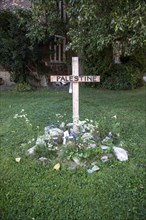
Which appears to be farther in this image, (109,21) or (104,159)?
(109,21)

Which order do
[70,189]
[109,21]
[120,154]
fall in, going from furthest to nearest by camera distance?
1. [109,21]
2. [120,154]
3. [70,189]

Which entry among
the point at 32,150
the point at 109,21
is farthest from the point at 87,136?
the point at 109,21

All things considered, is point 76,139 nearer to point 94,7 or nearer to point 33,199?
point 33,199

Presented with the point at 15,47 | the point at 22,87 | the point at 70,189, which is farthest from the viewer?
the point at 22,87

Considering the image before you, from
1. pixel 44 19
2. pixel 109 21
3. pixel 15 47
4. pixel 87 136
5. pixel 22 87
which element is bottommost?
pixel 87 136

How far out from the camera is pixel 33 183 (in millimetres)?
3543

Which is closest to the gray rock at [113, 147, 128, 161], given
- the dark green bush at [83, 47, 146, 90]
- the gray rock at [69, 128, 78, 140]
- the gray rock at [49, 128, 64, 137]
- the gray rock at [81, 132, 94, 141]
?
the gray rock at [81, 132, 94, 141]

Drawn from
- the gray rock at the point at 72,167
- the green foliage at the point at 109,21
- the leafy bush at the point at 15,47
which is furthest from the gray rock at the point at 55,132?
the leafy bush at the point at 15,47

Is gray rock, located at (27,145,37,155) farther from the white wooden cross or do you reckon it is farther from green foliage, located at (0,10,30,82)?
green foliage, located at (0,10,30,82)

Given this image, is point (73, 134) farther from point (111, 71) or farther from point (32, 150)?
point (111, 71)

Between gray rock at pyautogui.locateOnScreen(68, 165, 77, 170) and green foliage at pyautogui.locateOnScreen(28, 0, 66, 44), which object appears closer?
gray rock at pyautogui.locateOnScreen(68, 165, 77, 170)

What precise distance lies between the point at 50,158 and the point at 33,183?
1.78 feet

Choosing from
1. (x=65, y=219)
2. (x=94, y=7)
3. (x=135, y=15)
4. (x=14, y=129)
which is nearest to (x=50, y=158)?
(x=65, y=219)

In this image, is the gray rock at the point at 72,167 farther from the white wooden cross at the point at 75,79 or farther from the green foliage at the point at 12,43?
the green foliage at the point at 12,43
